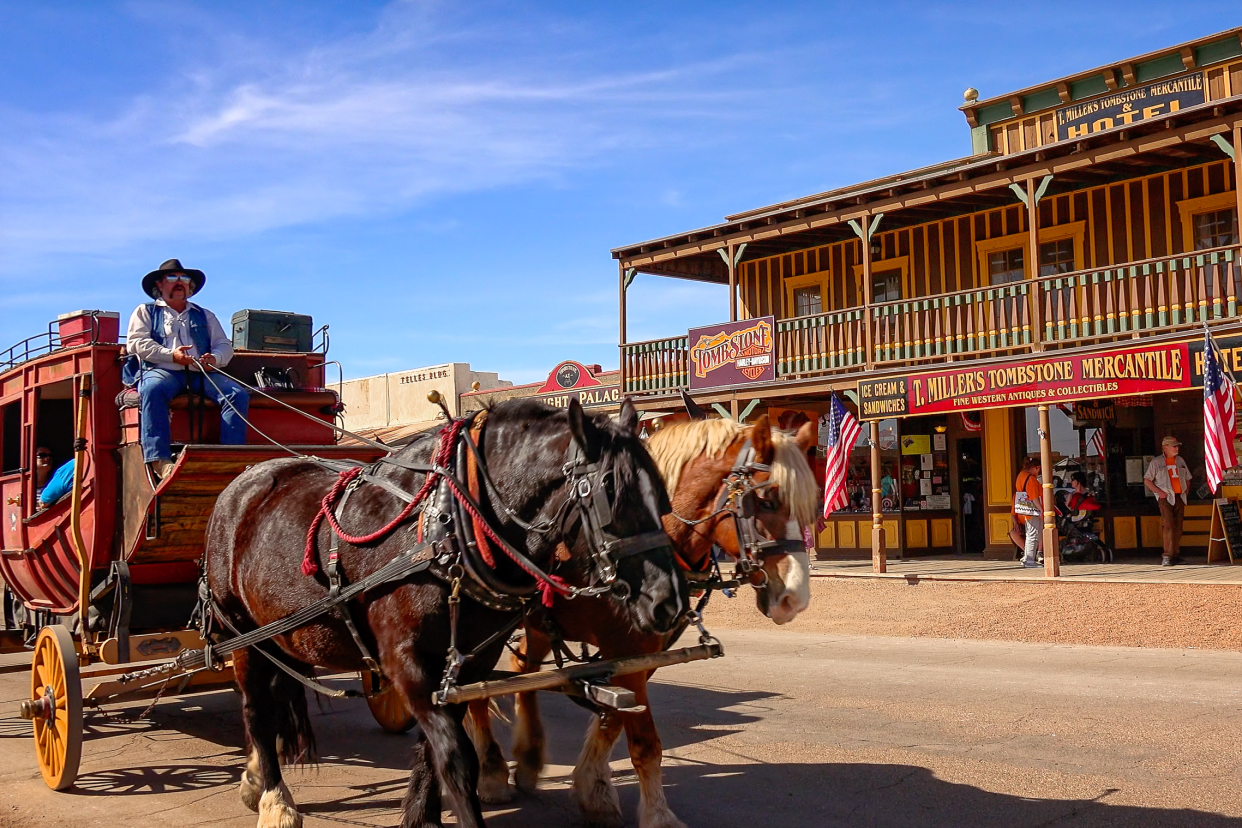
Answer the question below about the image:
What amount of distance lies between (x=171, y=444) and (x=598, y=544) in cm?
377

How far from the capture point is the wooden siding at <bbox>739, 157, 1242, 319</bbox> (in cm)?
1667

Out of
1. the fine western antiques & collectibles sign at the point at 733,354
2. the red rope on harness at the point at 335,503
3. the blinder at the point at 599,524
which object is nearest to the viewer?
the blinder at the point at 599,524

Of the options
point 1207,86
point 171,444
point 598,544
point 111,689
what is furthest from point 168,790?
point 1207,86

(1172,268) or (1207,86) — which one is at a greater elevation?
(1207,86)

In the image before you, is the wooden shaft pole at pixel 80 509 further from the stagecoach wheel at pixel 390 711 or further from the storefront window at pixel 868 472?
the storefront window at pixel 868 472

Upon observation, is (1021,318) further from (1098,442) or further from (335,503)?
(335,503)

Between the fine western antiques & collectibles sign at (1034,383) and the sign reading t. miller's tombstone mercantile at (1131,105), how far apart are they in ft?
15.4

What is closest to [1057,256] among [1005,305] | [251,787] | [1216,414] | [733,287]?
[1005,305]

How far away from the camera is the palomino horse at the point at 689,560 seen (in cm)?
500

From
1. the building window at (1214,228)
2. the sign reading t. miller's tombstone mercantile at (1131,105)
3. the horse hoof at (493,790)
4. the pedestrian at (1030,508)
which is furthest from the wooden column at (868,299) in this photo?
the horse hoof at (493,790)

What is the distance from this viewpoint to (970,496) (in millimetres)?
19672

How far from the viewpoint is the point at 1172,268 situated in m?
14.4

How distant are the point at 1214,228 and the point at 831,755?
44.7 ft

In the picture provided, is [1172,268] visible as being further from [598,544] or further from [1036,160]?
[598,544]
